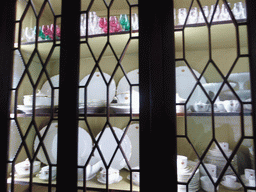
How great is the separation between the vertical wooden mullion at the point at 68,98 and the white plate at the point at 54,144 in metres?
0.03

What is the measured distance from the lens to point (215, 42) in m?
0.88

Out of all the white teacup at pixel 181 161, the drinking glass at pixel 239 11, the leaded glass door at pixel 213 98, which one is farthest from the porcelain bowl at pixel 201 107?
the drinking glass at pixel 239 11

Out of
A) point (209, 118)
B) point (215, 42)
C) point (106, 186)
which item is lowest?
point (106, 186)

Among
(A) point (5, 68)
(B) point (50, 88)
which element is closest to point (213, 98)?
(B) point (50, 88)

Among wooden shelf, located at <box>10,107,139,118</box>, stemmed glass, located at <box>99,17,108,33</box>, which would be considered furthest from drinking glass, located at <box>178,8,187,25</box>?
wooden shelf, located at <box>10,107,139,118</box>

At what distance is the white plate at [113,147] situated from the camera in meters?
0.92

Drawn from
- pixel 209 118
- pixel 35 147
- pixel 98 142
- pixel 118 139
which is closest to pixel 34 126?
pixel 35 147

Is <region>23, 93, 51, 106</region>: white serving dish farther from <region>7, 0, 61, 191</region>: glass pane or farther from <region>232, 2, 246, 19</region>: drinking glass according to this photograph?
<region>232, 2, 246, 19</region>: drinking glass

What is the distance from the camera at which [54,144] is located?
101 centimetres

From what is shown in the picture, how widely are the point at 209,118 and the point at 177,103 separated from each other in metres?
0.16

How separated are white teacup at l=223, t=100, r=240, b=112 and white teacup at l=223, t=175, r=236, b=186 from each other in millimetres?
293

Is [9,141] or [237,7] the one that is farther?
[9,141]

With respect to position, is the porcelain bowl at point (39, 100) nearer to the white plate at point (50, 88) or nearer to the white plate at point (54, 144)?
the white plate at point (50, 88)

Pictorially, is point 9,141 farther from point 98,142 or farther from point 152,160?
point 152,160
